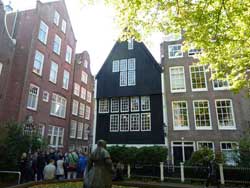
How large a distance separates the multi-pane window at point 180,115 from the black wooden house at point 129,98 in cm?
139

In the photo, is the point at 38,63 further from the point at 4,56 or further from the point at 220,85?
the point at 220,85

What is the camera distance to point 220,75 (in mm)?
10156

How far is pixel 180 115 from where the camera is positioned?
18656 millimetres

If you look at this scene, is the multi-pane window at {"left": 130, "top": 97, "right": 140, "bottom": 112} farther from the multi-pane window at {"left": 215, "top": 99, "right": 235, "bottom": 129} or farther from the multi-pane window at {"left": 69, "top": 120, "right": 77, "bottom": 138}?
the multi-pane window at {"left": 69, "top": 120, "right": 77, "bottom": 138}

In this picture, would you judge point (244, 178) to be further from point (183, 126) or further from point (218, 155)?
point (183, 126)

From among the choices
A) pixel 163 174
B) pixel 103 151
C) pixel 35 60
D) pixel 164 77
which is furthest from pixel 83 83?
pixel 103 151

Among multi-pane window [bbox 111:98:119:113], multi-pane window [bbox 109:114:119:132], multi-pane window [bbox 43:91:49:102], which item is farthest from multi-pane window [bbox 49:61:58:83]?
multi-pane window [bbox 109:114:119:132]

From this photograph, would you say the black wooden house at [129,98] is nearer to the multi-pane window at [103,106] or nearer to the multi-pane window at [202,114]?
the multi-pane window at [103,106]

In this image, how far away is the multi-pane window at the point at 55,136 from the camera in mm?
20625

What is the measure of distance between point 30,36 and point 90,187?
18249 millimetres

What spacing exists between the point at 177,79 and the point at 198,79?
201 centimetres


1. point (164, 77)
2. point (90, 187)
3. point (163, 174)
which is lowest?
point (163, 174)

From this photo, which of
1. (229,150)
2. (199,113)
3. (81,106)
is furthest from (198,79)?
(81,106)

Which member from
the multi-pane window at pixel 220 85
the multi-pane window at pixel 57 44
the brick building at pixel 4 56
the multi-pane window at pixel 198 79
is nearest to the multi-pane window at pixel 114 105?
the multi-pane window at pixel 198 79
